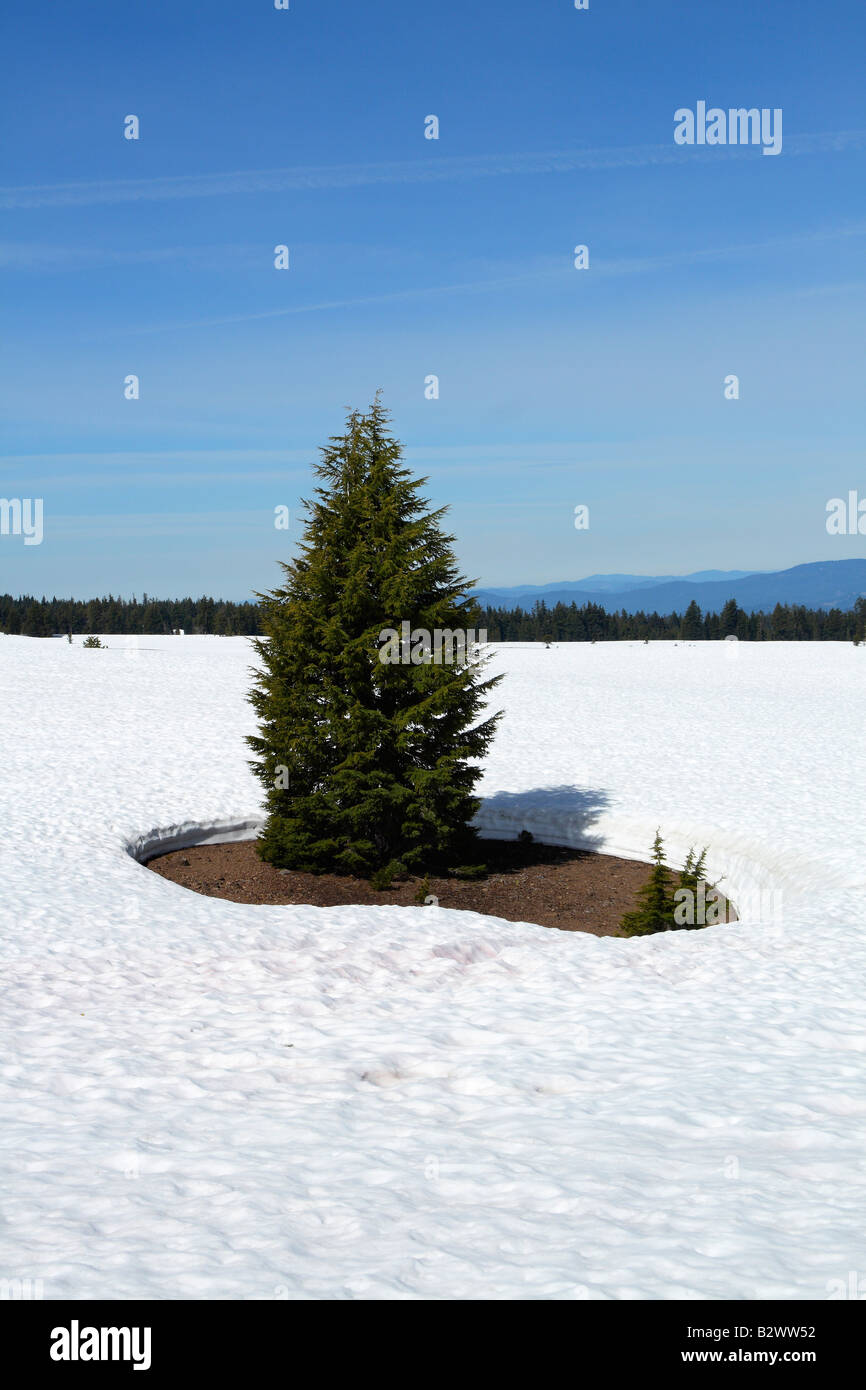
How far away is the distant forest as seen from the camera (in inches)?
5497

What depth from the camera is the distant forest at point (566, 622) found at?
458 feet

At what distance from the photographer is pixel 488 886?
18938 mm

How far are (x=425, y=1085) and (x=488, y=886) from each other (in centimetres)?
999

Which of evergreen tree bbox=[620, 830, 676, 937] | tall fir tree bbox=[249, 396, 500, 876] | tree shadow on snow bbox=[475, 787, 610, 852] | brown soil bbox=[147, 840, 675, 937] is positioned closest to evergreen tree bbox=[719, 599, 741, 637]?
tree shadow on snow bbox=[475, 787, 610, 852]

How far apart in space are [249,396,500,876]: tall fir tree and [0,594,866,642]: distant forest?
362 ft

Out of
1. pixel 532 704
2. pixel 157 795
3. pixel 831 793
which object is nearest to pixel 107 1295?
pixel 157 795

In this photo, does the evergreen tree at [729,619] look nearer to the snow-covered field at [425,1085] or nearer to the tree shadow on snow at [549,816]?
the tree shadow on snow at [549,816]

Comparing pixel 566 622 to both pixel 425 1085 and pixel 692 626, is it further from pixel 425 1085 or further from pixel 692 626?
pixel 425 1085

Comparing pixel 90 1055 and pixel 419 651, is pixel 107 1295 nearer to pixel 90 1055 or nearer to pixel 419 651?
pixel 90 1055

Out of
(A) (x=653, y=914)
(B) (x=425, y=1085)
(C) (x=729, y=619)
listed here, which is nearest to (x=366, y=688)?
(A) (x=653, y=914)

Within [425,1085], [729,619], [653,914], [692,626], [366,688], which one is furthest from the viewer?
[692,626]

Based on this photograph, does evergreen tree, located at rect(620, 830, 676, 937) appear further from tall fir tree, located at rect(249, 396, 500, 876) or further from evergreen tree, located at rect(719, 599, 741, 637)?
evergreen tree, located at rect(719, 599, 741, 637)

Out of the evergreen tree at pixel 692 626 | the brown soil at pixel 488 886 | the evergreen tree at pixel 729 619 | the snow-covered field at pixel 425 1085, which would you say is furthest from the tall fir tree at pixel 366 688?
the evergreen tree at pixel 692 626
